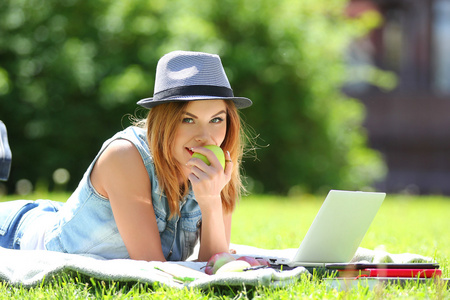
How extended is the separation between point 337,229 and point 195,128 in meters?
0.89

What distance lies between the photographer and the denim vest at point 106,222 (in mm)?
3545

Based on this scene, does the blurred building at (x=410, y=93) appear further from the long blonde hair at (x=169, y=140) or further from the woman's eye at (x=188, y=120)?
the woman's eye at (x=188, y=120)

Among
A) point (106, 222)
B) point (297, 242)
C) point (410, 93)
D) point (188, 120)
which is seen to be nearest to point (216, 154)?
point (188, 120)

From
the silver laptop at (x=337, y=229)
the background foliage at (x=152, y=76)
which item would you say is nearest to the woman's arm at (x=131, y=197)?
the silver laptop at (x=337, y=229)

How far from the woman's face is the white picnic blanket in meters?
0.59

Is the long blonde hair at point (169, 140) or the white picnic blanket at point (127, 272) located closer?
the white picnic blanket at point (127, 272)

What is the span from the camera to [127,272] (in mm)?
2932

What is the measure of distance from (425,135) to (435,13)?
3.50 metres

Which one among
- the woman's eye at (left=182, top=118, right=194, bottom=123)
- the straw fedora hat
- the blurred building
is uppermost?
the straw fedora hat

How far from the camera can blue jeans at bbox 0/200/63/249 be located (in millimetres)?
4012

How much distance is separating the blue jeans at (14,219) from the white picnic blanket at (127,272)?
655 mm

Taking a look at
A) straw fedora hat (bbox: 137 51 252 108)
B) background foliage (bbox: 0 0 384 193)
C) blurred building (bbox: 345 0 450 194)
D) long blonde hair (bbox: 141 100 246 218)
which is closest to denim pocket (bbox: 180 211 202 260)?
long blonde hair (bbox: 141 100 246 218)

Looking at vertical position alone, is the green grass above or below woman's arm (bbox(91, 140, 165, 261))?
below

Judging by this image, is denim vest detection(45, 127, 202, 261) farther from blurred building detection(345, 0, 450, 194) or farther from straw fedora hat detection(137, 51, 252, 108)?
blurred building detection(345, 0, 450, 194)
